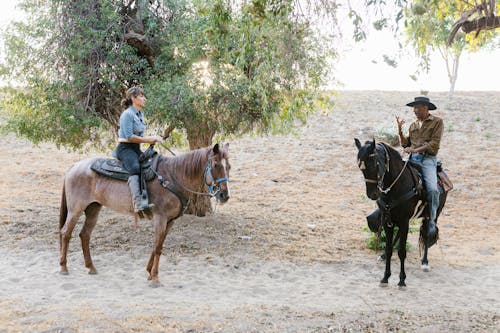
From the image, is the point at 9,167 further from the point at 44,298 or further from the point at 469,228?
the point at 469,228

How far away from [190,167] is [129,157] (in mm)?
947

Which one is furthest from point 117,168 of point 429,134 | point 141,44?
point 429,134

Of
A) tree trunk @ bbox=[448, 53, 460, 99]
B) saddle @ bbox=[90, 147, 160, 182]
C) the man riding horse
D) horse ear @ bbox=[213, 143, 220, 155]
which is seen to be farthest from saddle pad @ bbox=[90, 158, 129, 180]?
tree trunk @ bbox=[448, 53, 460, 99]

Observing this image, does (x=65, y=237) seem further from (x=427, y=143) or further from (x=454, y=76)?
(x=454, y=76)

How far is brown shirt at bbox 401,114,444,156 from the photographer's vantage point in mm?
6992

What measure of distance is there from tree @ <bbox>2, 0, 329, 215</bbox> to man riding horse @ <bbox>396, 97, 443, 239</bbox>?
2.51 metres

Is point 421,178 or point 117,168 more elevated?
point 421,178

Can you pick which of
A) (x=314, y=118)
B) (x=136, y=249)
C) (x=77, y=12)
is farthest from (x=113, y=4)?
(x=314, y=118)

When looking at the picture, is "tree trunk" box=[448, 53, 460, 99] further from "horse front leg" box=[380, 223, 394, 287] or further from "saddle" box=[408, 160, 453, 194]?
"horse front leg" box=[380, 223, 394, 287]

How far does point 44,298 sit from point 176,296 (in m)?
1.77

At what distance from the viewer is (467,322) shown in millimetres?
5469

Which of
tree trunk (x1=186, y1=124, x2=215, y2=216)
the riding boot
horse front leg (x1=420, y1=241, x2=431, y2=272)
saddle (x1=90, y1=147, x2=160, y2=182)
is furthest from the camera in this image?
tree trunk (x1=186, y1=124, x2=215, y2=216)

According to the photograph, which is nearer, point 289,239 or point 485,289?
point 485,289

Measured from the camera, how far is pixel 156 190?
22.0ft
